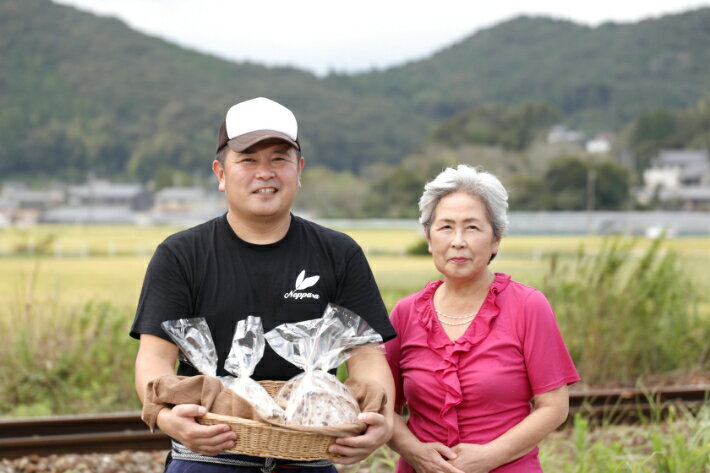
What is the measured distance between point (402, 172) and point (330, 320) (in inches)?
2294

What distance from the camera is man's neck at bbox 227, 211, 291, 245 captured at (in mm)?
2592

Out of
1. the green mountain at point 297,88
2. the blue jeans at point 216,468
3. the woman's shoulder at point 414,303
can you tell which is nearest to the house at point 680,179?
the green mountain at point 297,88

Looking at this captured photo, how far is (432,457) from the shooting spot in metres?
2.51

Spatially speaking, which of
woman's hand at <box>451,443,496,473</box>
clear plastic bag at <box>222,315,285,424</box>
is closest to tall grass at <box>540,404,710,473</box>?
woman's hand at <box>451,443,496,473</box>

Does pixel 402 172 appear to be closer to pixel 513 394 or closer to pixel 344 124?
pixel 344 124

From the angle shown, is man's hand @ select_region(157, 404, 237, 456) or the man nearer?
man's hand @ select_region(157, 404, 237, 456)

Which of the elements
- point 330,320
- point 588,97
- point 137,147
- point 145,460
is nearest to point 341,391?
point 330,320

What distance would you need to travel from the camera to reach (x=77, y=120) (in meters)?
90.9

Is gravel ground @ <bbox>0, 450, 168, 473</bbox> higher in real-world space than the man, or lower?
lower

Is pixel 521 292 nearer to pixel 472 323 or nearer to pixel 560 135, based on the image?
pixel 472 323

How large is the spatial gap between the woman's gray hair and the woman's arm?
1.92ft

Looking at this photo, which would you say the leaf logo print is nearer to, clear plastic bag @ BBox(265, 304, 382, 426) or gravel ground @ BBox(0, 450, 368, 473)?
clear plastic bag @ BBox(265, 304, 382, 426)

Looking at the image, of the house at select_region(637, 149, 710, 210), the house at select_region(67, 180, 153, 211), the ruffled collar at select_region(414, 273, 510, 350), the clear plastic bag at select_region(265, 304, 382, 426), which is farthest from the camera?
the house at select_region(67, 180, 153, 211)

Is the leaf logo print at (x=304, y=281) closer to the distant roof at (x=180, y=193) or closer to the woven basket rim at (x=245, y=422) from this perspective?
the woven basket rim at (x=245, y=422)
